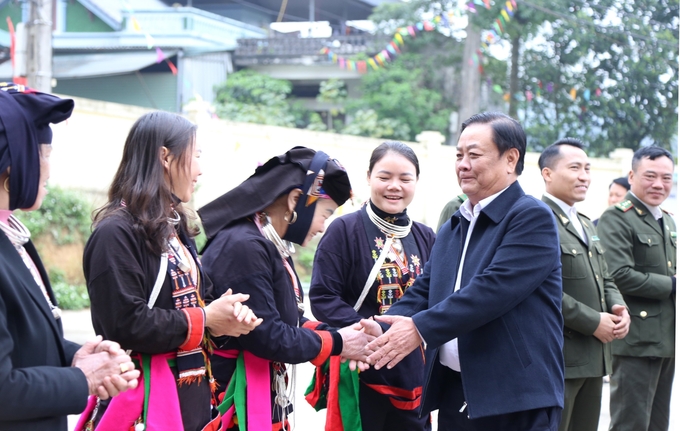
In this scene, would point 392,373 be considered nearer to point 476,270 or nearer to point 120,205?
point 476,270

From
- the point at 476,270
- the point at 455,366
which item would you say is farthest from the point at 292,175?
the point at 455,366

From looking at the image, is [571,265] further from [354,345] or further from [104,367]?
[104,367]

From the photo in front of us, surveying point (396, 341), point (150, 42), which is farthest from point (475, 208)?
point (150, 42)

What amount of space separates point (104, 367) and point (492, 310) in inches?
55.3

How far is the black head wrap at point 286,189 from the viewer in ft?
9.84

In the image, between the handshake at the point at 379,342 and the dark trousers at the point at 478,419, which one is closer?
the dark trousers at the point at 478,419

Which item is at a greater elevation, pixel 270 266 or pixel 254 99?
Answer: pixel 254 99

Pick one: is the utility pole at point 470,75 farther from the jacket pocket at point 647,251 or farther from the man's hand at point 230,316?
the man's hand at point 230,316

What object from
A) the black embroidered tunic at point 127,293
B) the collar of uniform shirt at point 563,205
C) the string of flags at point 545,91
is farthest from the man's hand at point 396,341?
the string of flags at point 545,91

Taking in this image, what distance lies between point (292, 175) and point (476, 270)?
0.83 m

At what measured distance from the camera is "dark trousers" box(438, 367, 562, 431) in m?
2.84

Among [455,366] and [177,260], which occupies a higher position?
[177,260]

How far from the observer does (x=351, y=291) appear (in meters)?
3.86

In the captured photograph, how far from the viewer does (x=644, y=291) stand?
4.80 m
